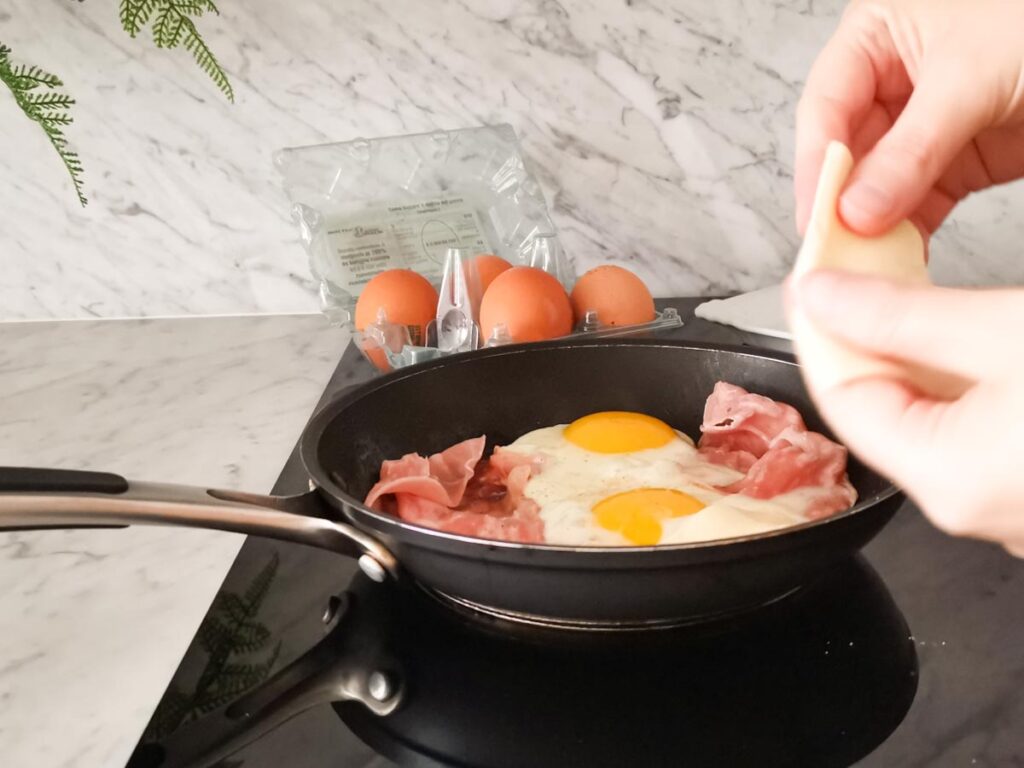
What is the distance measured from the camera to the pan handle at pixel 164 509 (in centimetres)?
60

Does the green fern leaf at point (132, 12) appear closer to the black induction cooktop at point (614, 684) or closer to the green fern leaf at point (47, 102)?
the green fern leaf at point (47, 102)

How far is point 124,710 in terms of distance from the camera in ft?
2.16

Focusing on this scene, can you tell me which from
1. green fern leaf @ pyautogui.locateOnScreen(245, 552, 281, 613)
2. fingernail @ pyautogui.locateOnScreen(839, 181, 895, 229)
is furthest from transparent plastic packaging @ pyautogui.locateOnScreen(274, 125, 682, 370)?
fingernail @ pyautogui.locateOnScreen(839, 181, 895, 229)

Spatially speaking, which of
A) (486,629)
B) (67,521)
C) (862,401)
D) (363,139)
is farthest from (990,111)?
(363,139)

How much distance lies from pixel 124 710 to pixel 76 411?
0.63m

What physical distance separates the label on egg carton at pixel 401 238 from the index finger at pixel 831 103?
717 millimetres

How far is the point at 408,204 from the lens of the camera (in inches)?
53.1

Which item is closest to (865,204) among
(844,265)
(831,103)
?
(844,265)

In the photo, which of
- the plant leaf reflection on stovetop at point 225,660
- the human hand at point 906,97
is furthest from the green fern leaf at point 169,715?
the human hand at point 906,97

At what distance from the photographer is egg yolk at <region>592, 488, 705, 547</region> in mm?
735

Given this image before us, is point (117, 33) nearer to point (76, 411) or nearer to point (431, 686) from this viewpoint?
point (76, 411)

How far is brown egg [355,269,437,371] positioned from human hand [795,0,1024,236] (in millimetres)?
579

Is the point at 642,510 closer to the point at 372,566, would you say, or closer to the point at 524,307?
the point at 372,566

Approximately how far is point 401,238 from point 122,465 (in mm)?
493
